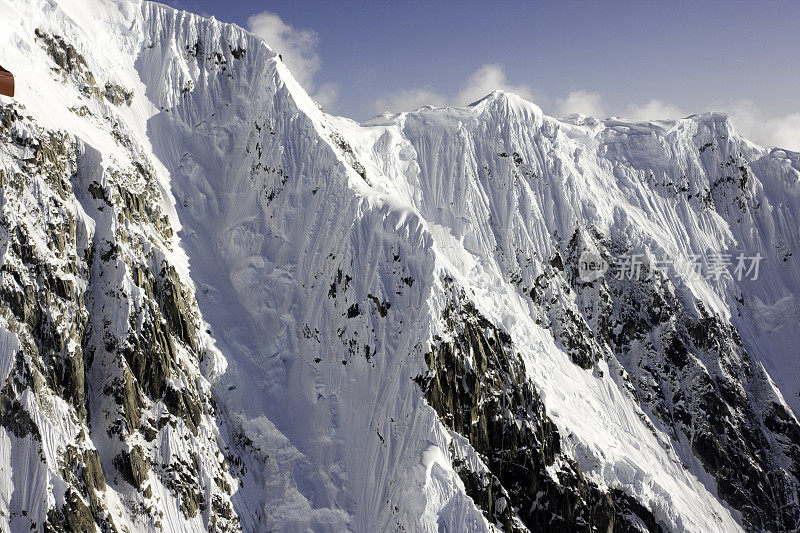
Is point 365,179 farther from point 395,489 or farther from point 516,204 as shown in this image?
point 395,489

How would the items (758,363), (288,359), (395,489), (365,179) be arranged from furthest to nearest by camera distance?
(758,363), (365,179), (288,359), (395,489)

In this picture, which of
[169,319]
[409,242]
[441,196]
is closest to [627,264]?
[441,196]
